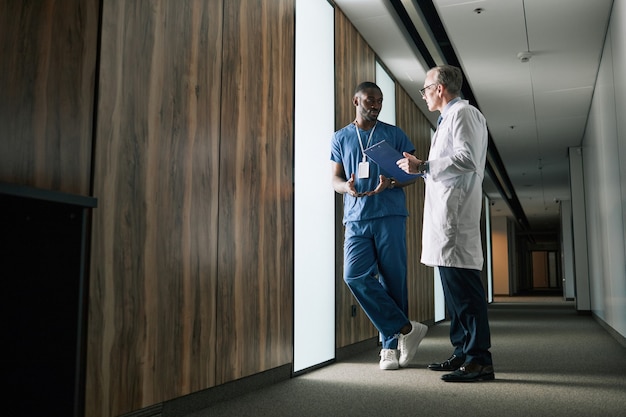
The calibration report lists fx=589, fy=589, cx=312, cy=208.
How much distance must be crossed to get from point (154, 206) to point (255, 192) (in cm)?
81

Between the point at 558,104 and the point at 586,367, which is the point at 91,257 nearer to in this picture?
the point at 586,367

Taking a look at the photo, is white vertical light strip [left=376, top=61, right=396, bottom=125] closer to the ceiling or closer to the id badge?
the ceiling

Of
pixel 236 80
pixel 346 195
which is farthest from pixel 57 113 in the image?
pixel 346 195

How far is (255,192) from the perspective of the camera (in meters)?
2.79

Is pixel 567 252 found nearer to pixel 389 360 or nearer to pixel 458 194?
pixel 389 360

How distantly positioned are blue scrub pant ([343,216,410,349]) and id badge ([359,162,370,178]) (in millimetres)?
251

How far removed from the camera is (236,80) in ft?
8.77

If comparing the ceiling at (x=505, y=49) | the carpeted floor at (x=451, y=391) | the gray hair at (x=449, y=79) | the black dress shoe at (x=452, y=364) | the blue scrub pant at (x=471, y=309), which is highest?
the ceiling at (x=505, y=49)

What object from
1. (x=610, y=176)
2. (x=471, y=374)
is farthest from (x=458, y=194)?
(x=610, y=176)

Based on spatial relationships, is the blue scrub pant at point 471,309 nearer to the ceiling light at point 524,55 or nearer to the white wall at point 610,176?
the white wall at point 610,176

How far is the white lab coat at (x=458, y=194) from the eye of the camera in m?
2.73

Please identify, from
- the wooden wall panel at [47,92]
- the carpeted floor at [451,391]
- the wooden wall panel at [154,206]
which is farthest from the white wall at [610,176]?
the wooden wall panel at [47,92]

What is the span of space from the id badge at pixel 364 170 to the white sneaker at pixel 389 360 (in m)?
0.94

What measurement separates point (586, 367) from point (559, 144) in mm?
6832
